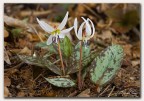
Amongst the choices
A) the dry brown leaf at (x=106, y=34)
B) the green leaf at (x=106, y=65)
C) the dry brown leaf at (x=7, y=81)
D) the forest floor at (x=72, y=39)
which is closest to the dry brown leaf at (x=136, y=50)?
the forest floor at (x=72, y=39)

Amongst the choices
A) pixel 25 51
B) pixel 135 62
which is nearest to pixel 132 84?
pixel 135 62

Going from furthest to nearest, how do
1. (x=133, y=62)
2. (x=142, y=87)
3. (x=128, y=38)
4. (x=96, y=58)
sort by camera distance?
(x=128, y=38), (x=133, y=62), (x=142, y=87), (x=96, y=58)

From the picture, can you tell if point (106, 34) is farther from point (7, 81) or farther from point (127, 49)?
point (7, 81)

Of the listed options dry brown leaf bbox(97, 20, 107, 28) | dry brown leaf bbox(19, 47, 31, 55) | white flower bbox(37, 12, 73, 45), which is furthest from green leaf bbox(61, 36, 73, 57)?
dry brown leaf bbox(97, 20, 107, 28)

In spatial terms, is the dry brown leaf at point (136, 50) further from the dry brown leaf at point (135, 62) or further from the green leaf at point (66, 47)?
the green leaf at point (66, 47)

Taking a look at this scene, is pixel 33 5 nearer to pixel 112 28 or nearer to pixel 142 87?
pixel 112 28

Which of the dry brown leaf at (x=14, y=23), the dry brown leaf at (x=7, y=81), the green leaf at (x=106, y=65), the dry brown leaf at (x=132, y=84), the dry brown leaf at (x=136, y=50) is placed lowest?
the dry brown leaf at (x=132, y=84)

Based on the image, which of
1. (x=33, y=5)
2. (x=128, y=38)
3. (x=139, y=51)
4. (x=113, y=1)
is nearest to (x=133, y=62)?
(x=139, y=51)
